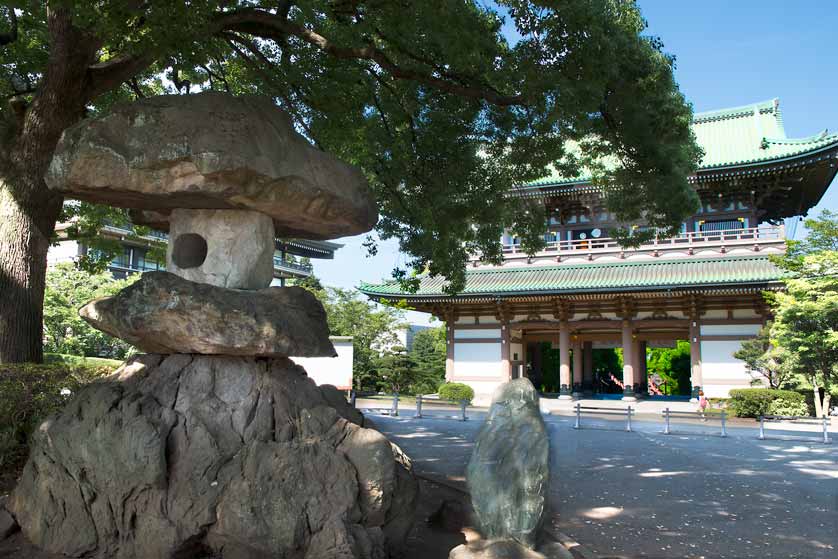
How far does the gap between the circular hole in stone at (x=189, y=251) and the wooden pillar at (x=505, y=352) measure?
1672cm

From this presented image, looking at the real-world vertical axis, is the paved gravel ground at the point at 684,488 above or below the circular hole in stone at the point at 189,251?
below

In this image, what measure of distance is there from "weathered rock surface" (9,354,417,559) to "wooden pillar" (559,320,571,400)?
17.1 metres

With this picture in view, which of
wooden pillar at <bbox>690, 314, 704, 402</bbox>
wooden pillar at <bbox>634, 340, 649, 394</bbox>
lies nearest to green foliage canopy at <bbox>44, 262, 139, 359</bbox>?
wooden pillar at <bbox>634, 340, 649, 394</bbox>

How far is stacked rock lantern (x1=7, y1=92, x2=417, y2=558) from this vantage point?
15.0 feet

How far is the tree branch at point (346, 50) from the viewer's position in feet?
22.9

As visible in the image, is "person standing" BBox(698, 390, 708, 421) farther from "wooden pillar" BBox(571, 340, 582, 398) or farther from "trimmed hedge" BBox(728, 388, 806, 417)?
"wooden pillar" BBox(571, 340, 582, 398)

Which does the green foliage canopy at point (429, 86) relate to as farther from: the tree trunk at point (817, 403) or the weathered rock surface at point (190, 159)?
the tree trunk at point (817, 403)

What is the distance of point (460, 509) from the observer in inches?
251

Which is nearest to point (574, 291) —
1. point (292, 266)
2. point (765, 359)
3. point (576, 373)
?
point (576, 373)

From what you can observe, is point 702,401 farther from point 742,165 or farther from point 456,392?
point 456,392

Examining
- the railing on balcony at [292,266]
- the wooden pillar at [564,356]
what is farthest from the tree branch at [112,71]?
the railing on balcony at [292,266]

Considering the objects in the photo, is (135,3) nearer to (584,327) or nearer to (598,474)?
(598,474)

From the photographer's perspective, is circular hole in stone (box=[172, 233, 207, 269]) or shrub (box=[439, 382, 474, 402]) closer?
circular hole in stone (box=[172, 233, 207, 269])

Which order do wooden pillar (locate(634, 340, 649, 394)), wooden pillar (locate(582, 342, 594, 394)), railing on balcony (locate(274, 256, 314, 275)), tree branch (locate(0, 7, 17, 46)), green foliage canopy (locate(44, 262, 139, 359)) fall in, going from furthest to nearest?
railing on balcony (locate(274, 256, 314, 275)) → wooden pillar (locate(582, 342, 594, 394)) → wooden pillar (locate(634, 340, 649, 394)) → green foliage canopy (locate(44, 262, 139, 359)) → tree branch (locate(0, 7, 17, 46))
